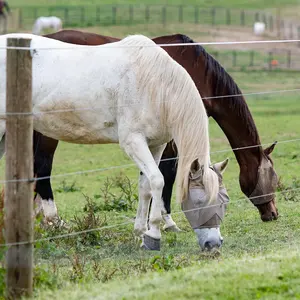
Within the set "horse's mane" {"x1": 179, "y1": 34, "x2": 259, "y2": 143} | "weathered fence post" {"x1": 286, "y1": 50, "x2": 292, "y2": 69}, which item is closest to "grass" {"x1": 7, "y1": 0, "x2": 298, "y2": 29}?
"weathered fence post" {"x1": 286, "y1": 50, "x2": 292, "y2": 69}

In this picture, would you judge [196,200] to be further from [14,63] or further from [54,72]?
[14,63]

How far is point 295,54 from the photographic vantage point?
39.8m

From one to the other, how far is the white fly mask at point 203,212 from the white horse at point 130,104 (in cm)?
6

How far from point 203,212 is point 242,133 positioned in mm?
1903

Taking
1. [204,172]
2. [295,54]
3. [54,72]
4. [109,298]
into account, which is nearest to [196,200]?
[204,172]

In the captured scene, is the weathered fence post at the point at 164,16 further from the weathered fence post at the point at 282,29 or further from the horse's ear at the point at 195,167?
the horse's ear at the point at 195,167

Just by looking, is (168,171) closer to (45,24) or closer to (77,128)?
(77,128)

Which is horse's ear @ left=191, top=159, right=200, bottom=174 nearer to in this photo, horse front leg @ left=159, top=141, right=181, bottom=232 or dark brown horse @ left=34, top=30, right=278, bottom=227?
dark brown horse @ left=34, top=30, right=278, bottom=227

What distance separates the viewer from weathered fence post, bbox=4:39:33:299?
5188mm

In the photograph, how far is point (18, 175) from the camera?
17.0 ft

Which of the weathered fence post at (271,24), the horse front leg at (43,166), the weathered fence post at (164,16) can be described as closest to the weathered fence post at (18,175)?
the horse front leg at (43,166)

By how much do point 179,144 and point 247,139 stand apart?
181 cm

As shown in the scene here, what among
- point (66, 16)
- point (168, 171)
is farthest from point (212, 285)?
point (66, 16)

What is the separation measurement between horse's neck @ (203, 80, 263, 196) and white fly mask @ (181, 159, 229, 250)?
170 cm
